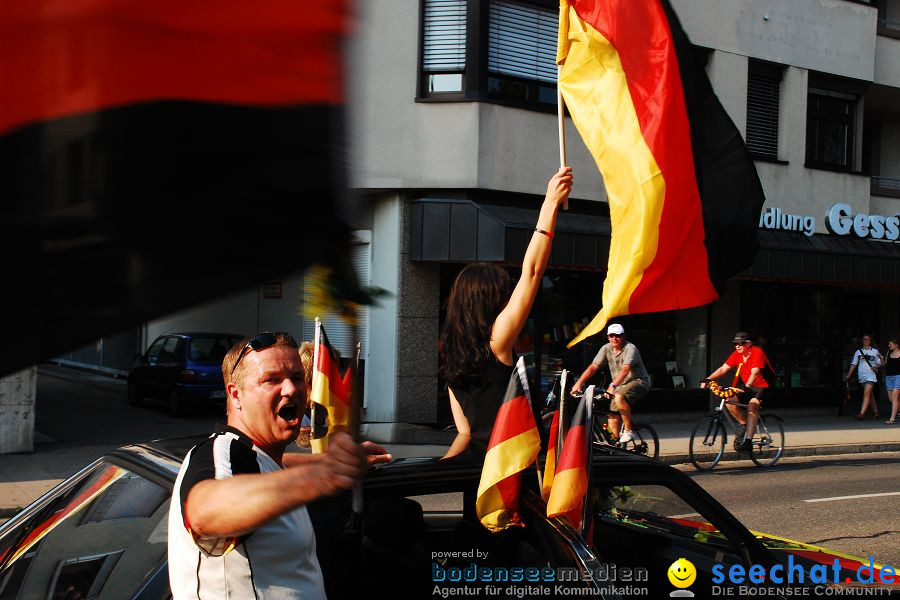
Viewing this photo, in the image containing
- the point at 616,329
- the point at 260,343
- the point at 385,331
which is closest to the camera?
the point at 260,343

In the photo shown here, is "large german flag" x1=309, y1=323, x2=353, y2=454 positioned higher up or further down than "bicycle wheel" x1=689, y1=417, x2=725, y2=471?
higher up

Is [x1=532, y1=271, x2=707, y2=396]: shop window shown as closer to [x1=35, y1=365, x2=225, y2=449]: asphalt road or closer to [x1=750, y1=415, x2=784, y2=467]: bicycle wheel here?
[x1=750, y1=415, x2=784, y2=467]: bicycle wheel

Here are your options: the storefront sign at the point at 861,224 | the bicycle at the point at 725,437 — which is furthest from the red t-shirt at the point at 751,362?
the storefront sign at the point at 861,224

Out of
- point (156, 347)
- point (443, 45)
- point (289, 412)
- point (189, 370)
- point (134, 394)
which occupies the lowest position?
point (134, 394)

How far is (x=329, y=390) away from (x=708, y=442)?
12081mm

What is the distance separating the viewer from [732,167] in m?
4.32

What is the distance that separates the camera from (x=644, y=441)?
522 inches

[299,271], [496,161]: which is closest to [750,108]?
[496,161]

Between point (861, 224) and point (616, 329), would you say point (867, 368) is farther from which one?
point (616, 329)

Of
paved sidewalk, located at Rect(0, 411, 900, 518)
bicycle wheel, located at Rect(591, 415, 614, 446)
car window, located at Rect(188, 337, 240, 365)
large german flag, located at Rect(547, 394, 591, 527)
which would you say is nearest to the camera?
large german flag, located at Rect(547, 394, 591, 527)

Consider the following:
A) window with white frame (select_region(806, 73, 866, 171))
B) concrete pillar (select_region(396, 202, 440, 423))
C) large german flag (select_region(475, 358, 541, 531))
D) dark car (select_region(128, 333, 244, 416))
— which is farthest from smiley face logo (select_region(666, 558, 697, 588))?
window with white frame (select_region(806, 73, 866, 171))

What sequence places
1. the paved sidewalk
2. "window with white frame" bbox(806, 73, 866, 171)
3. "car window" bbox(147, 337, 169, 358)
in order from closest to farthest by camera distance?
the paved sidewalk < "car window" bbox(147, 337, 169, 358) < "window with white frame" bbox(806, 73, 866, 171)

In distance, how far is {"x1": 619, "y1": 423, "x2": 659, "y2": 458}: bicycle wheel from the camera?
13126 mm

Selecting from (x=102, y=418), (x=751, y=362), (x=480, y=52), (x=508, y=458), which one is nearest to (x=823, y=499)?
(x=751, y=362)
